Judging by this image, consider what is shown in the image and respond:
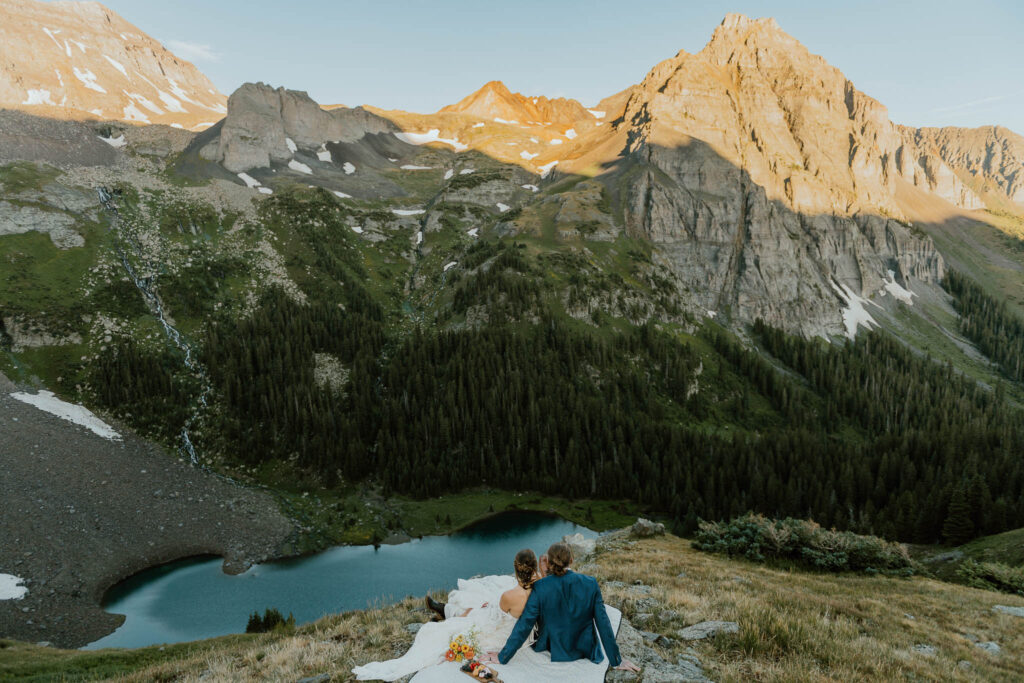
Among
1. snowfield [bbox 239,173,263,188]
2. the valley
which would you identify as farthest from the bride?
snowfield [bbox 239,173,263,188]

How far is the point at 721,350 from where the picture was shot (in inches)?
4862

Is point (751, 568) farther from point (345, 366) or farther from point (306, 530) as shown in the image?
point (345, 366)

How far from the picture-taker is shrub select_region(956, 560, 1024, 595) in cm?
2355

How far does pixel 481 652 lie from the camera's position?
9055 millimetres

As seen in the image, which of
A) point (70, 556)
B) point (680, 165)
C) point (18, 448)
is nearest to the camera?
point (70, 556)

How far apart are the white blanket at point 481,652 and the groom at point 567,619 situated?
204 millimetres

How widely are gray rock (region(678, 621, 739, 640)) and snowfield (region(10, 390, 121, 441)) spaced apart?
8281 centimetres

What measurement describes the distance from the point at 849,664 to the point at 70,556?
221ft

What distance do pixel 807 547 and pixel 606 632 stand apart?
2471cm

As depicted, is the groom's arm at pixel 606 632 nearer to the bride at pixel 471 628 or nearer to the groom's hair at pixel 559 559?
the groom's hair at pixel 559 559

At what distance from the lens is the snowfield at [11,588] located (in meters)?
41.4

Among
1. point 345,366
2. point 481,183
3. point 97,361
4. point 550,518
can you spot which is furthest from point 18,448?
point 481,183

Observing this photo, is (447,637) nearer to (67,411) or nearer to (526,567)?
(526,567)

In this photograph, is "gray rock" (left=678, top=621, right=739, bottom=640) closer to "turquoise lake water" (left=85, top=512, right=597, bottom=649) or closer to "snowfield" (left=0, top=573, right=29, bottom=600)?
"turquoise lake water" (left=85, top=512, right=597, bottom=649)
